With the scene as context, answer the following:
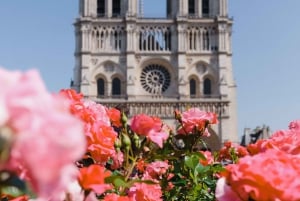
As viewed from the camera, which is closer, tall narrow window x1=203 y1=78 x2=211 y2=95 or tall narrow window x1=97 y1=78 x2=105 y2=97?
tall narrow window x1=97 y1=78 x2=105 y2=97

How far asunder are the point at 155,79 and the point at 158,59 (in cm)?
150

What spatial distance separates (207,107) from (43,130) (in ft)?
125

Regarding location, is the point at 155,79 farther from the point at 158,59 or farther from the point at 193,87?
the point at 193,87

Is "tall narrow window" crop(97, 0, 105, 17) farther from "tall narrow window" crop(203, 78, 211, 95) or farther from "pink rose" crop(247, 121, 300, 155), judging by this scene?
"pink rose" crop(247, 121, 300, 155)

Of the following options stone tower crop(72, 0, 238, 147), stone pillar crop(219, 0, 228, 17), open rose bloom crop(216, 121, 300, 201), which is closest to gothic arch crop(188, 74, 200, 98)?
stone tower crop(72, 0, 238, 147)

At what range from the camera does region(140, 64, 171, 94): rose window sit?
39.6 metres

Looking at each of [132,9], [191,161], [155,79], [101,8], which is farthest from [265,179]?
[101,8]

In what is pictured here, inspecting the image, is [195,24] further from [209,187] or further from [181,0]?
[209,187]

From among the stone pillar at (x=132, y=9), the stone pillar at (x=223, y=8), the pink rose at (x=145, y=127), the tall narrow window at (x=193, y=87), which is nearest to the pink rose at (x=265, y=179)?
the pink rose at (x=145, y=127)

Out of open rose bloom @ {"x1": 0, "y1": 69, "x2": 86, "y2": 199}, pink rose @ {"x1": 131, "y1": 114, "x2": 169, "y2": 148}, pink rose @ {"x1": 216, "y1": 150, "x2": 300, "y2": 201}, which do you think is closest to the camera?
open rose bloom @ {"x1": 0, "y1": 69, "x2": 86, "y2": 199}

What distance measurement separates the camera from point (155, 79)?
130ft

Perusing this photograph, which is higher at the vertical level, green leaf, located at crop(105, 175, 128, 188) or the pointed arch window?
the pointed arch window

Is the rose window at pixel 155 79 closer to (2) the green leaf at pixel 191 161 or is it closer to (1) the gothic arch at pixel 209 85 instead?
(1) the gothic arch at pixel 209 85

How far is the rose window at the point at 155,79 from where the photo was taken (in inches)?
1560
